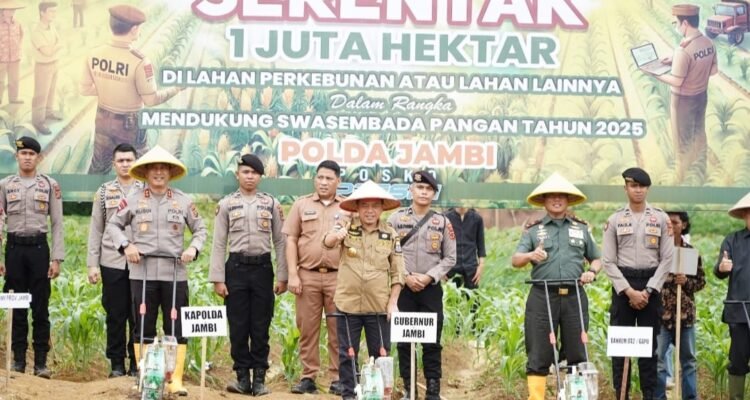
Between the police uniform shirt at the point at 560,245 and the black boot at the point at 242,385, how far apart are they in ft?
6.94

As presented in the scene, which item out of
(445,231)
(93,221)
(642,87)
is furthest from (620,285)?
(93,221)

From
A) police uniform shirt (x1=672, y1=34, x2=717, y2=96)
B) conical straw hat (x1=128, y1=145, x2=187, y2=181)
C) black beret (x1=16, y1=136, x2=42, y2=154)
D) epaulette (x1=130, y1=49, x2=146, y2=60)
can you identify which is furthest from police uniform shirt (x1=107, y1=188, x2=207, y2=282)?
police uniform shirt (x1=672, y1=34, x2=717, y2=96)

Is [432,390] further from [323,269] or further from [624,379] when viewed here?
[624,379]

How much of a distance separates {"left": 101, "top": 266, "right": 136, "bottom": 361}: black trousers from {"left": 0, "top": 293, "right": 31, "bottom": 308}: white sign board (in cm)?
71

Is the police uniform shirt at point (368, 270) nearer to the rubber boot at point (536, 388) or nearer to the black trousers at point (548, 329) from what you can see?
the black trousers at point (548, 329)

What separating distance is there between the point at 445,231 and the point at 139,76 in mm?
3270

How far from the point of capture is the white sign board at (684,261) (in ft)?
29.8

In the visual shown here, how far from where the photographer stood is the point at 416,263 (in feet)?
30.3

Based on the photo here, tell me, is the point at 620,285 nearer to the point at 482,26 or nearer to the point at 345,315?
the point at 345,315

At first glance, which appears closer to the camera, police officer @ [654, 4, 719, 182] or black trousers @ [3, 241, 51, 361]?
black trousers @ [3, 241, 51, 361]

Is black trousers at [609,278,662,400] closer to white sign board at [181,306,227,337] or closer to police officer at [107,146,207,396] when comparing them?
white sign board at [181,306,227,337]

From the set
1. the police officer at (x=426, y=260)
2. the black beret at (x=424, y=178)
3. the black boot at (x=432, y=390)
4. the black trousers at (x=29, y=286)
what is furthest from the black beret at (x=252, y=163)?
the black boot at (x=432, y=390)

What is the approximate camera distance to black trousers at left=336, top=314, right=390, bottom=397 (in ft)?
28.8

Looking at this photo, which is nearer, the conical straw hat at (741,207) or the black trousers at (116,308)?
the conical straw hat at (741,207)
